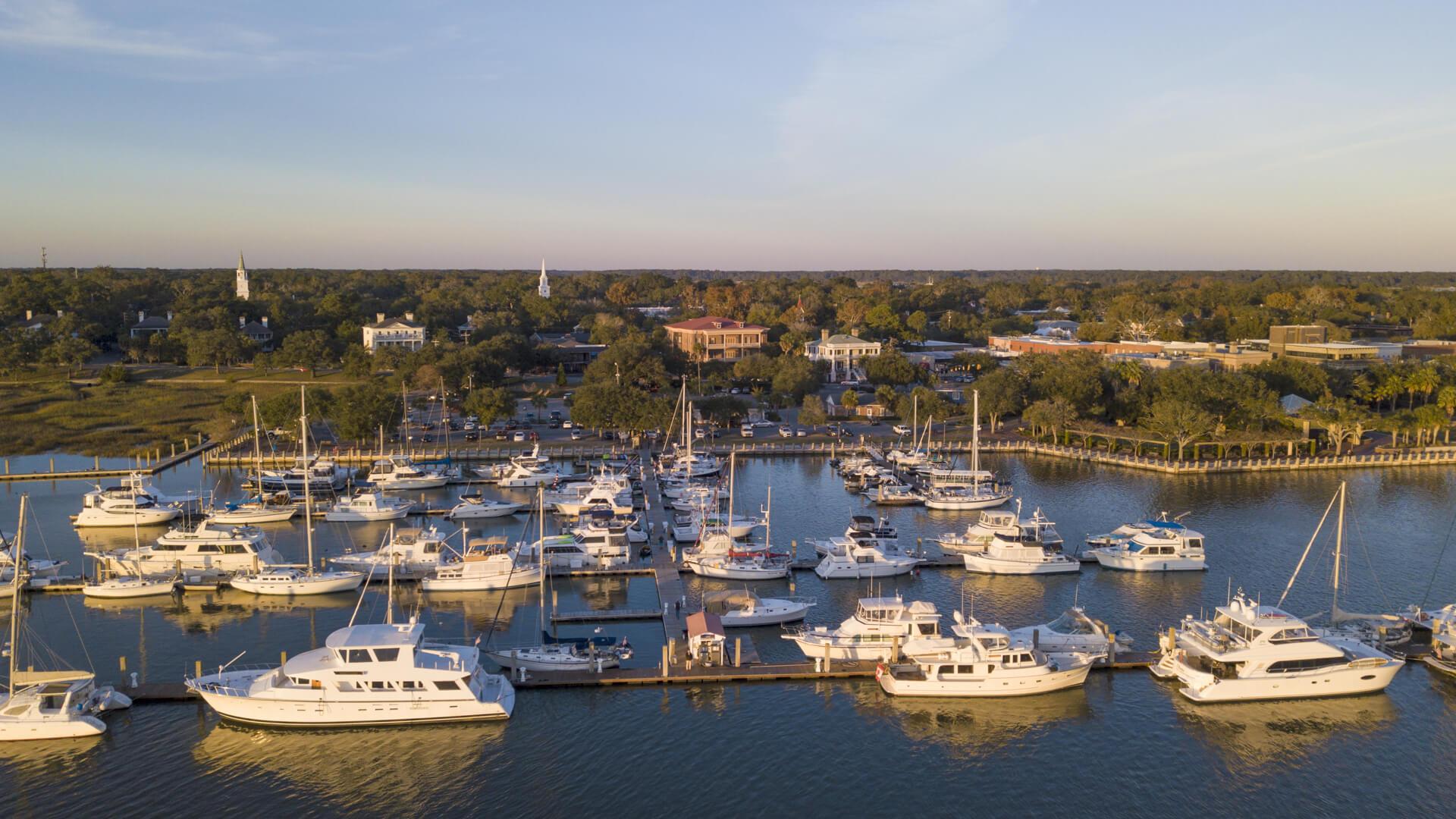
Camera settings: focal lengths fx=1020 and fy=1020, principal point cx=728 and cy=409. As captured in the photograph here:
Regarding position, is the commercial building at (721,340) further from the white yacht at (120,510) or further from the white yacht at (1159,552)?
the white yacht at (1159,552)

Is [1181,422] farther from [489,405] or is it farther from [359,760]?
[359,760]

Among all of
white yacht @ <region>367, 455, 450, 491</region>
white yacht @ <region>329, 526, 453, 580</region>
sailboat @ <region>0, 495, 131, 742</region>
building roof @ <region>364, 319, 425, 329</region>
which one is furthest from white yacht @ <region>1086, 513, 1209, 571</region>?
building roof @ <region>364, 319, 425, 329</region>

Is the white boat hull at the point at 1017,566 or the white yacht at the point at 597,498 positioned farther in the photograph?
the white yacht at the point at 597,498

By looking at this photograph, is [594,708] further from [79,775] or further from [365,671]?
[79,775]

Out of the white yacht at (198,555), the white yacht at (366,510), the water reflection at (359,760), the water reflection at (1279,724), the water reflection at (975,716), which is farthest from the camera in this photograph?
the white yacht at (366,510)

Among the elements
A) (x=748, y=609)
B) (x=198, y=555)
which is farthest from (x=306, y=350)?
(x=748, y=609)

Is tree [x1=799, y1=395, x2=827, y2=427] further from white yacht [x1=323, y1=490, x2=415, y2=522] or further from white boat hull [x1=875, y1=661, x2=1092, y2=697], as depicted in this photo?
white boat hull [x1=875, y1=661, x2=1092, y2=697]

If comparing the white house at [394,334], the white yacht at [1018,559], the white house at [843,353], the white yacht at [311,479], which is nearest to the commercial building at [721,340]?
the white house at [843,353]
